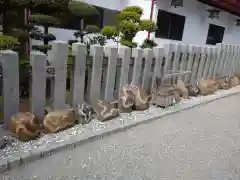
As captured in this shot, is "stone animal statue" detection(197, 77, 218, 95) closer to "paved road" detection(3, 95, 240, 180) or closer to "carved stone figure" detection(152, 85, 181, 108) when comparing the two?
"carved stone figure" detection(152, 85, 181, 108)

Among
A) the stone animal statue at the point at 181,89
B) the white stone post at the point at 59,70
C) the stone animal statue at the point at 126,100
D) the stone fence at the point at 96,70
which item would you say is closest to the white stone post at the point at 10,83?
the stone fence at the point at 96,70

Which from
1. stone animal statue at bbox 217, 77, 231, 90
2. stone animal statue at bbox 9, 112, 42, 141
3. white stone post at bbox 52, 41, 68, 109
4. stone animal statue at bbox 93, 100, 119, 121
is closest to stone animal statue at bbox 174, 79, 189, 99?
stone animal statue at bbox 217, 77, 231, 90

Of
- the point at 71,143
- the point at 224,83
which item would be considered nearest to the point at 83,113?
the point at 71,143

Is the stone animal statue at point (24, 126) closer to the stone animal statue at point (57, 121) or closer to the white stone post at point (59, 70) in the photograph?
the stone animal statue at point (57, 121)

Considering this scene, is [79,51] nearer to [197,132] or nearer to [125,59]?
[125,59]

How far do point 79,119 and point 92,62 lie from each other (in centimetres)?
84

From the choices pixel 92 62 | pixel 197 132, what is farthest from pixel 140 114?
pixel 92 62

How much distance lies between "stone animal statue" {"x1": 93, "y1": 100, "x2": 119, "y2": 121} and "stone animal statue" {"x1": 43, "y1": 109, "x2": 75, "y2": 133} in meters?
0.45

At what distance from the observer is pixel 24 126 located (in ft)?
7.99

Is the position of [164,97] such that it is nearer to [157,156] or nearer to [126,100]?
[126,100]

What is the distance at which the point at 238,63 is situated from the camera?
729cm

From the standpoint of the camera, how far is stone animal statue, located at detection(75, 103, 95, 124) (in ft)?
9.82

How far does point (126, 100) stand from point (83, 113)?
81 cm

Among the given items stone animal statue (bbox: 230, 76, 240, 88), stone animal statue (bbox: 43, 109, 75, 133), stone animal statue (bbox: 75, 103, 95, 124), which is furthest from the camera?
stone animal statue (bbox: 230, 76, 240, 88)
